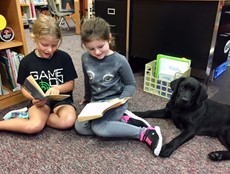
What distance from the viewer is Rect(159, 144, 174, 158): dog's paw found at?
0.99 metres

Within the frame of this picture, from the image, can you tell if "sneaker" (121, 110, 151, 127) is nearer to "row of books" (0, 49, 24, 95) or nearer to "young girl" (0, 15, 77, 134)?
"young girl" (0, 15, 77, 134)

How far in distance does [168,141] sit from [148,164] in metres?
0.21

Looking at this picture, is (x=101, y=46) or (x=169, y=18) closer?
(x=101, y=46)

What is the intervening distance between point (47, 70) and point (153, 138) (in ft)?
2.11

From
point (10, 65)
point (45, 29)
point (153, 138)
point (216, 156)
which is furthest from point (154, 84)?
point (10, 65)

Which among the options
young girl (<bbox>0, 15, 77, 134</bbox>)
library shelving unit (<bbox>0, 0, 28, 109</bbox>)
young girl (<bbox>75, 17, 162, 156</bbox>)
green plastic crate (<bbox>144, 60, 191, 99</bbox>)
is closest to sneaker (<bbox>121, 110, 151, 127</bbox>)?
young girl (<bbox>75, 17, 162, 156</bbox>)

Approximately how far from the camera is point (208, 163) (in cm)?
97

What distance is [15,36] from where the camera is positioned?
1.40m

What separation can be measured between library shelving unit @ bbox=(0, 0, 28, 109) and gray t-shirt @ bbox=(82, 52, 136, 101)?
1.57ft

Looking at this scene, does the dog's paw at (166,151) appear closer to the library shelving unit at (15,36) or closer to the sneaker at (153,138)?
the sneaker at (153,138)

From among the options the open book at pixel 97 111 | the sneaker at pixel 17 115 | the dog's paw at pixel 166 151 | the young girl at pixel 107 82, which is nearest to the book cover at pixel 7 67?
the sneaker at pixel 17 115

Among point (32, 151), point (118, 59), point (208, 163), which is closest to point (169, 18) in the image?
point (118, 59)

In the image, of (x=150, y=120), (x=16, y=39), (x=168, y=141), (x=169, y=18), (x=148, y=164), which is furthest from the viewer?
(x=169, y=18)

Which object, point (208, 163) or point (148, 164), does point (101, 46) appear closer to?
point (148, 164)
